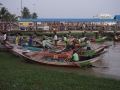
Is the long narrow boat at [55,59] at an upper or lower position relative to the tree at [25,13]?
lower

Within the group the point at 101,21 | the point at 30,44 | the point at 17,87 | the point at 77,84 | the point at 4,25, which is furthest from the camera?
the point at 101,21

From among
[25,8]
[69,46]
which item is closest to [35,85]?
[69,46]

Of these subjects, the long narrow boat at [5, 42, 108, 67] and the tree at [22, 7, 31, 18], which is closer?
the long narrow boat at [5, 42, 108, 67]

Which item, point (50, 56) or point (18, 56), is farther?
point (18, 56)

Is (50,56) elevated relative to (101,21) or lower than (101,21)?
lower

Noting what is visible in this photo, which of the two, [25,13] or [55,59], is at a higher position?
[25,13]

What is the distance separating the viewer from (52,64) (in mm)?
15859

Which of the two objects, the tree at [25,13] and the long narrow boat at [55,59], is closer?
the long narrow boat at [55,59]

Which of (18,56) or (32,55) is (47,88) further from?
(18,56)

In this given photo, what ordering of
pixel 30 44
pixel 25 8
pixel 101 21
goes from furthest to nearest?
A: pixel 25 8 → pixel 101 21 → pixel 30 44

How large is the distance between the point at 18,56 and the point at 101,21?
28.5 meters

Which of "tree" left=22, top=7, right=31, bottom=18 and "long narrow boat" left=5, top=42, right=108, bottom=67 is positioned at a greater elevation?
"tree" left=22, top=7, right=31, bottom=18

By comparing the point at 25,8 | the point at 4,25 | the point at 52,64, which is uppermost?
the point at 25,8

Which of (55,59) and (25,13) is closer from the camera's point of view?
(55,59)
